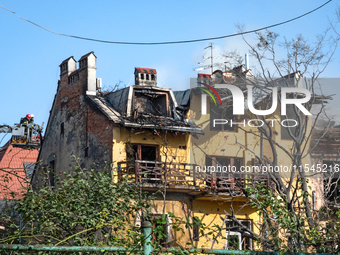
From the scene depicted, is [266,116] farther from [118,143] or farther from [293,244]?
[293,244]

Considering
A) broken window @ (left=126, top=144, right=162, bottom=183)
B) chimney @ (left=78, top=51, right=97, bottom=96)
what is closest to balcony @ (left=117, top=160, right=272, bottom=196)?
broken window @ (left=126, top=144, right=162, bottom=183)

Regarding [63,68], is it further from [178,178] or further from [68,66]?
[178,178]

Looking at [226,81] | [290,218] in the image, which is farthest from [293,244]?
[226,81]

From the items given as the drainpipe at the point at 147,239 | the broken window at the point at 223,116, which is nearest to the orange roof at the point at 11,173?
the drainpipe at the point at 147,239

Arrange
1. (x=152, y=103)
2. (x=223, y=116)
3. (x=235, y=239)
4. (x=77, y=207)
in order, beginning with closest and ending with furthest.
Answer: (x=77, y=207) < (x=235, y=239) < (x=152, y=103) < (x=223, y=116)

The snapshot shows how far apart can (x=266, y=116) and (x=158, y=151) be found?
5.87 meters

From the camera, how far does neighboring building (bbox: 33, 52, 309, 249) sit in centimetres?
2070

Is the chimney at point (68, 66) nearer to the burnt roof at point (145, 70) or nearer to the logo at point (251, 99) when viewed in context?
the burnt roof at point (145, 70)

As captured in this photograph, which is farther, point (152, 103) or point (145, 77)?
point (145, 77)

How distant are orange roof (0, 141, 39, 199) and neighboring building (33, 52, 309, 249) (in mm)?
2639

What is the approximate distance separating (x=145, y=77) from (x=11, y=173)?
1710cm

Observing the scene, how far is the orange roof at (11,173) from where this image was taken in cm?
720

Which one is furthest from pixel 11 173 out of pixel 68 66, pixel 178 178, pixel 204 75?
pixel 68 66

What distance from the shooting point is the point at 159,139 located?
21484 millimetres
